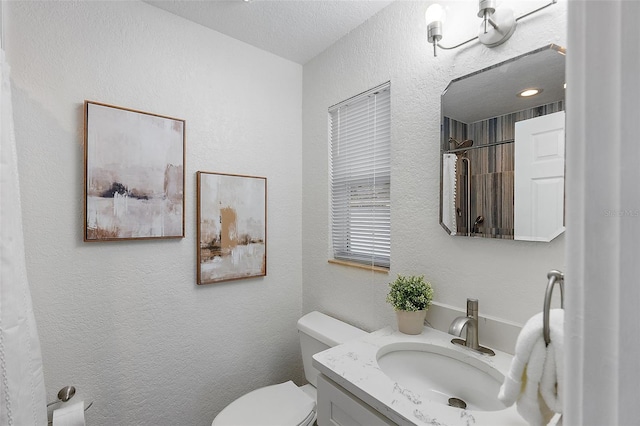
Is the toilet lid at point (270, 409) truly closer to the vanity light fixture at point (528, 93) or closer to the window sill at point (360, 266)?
the window sill at point (360, 266)

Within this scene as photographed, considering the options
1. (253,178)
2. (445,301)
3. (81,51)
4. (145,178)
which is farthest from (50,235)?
(445,301)

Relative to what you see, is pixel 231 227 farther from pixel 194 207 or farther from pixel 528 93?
pixel 528 93

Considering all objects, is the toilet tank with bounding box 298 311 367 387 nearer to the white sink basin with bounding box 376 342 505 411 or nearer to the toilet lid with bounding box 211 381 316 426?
the toilet lid with bounding box 211 381 316 426

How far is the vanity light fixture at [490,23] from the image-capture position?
3.44 ft

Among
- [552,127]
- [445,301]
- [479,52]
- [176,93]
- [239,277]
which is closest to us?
[552,127]

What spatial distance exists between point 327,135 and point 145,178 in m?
1.01

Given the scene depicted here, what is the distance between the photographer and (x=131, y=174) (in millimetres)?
1401

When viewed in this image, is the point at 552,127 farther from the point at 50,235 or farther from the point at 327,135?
the point at 50,235

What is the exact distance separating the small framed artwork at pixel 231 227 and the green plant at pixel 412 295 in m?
0.87

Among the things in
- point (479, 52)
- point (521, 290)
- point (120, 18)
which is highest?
point (120, 18)

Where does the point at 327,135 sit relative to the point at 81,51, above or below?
below

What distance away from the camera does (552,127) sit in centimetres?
96

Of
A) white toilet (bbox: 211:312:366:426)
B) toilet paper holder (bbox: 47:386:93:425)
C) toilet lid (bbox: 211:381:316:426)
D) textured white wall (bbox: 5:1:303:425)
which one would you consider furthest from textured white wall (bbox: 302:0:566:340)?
toilet paper holder (bbox: 47:386:93:425)

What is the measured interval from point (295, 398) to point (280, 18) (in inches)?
75.1
